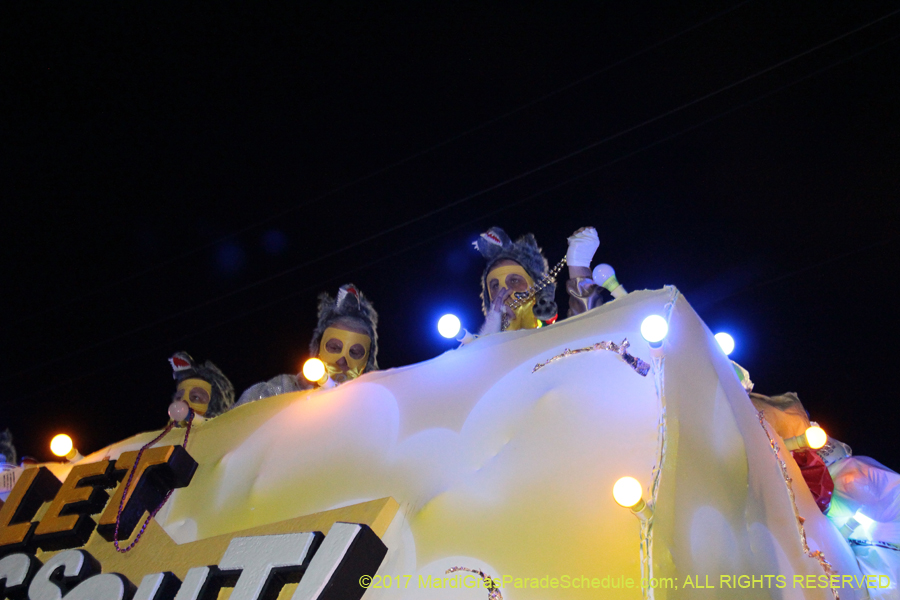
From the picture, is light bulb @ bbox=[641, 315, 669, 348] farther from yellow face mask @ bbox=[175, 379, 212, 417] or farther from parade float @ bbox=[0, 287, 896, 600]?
yellow face mask @ bbox=[175, 379, 212, 417]

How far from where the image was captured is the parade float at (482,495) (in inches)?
60.7

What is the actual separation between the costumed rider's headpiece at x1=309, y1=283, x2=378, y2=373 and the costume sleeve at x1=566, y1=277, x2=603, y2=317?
5.37 feet

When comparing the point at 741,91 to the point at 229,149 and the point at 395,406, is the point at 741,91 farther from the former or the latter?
the point at 229,149

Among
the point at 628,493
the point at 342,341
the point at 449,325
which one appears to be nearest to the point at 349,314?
the point at 342,341

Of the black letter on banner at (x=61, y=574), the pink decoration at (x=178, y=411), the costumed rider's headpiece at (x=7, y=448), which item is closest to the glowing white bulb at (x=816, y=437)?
the pink decoration at (x=178, y=411)

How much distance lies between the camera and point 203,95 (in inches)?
198

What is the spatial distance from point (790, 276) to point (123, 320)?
20.4 ft

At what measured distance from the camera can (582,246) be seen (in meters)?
2.88

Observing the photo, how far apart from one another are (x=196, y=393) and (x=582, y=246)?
3.01 meters

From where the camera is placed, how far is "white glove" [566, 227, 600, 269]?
288 cm

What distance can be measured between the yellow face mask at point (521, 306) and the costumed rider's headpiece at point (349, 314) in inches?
36.7

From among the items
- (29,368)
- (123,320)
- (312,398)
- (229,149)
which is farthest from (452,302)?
(29,368)

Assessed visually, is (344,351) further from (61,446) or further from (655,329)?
(655,329)

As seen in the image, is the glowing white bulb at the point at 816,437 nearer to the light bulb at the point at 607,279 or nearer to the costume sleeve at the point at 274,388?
the light bulb at the point at 607,279
